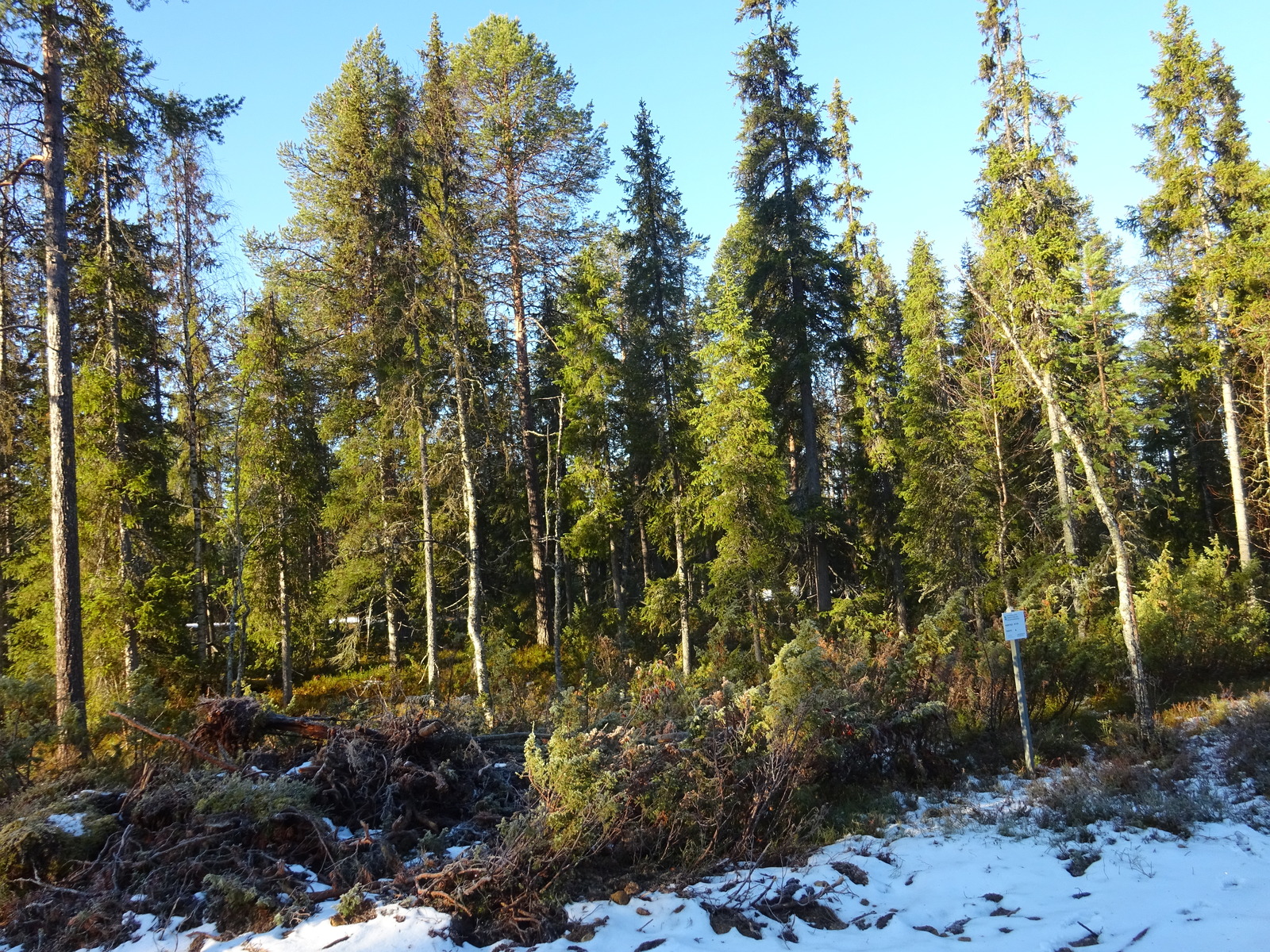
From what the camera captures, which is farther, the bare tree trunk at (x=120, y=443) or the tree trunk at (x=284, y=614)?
the tree trunk at (x=284, y=614)

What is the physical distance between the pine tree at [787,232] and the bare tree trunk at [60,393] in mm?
15392

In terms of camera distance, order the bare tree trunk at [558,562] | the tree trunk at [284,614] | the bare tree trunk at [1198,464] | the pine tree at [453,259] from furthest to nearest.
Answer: the bare tree trunk at [1198,464]
the tree trunk at [284,614]
the bare tree trunk at [558,562]
the pine tree at [453,259]

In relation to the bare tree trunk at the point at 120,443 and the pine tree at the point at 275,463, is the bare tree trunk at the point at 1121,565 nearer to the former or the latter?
the pine tree at the point at 275,463

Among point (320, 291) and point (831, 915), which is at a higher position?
point (320, 291)

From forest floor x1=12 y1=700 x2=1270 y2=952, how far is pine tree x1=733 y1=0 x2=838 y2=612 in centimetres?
1266

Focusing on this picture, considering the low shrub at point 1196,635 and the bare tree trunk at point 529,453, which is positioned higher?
the bare tree trunk at point 529,453

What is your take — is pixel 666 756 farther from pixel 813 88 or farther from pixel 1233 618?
pixel 813 88

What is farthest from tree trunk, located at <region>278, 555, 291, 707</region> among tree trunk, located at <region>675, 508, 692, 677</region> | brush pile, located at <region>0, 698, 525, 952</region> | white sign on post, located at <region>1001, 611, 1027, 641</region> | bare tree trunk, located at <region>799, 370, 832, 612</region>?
white sign on post, located at <region>1001, 611, 1027, 641</region>

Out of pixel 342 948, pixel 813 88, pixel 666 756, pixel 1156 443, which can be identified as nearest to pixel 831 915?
pixel 666 756

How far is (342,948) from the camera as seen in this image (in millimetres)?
5023

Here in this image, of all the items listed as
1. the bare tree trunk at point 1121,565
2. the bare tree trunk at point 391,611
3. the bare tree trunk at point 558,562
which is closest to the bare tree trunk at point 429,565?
the bare tree trunk at point 391,611

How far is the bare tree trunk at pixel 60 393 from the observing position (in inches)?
418

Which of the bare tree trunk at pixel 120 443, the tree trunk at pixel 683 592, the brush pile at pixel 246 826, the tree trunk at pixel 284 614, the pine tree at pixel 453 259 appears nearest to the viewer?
the brush pile at pixel 246 826

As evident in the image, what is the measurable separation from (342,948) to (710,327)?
15495 mm
